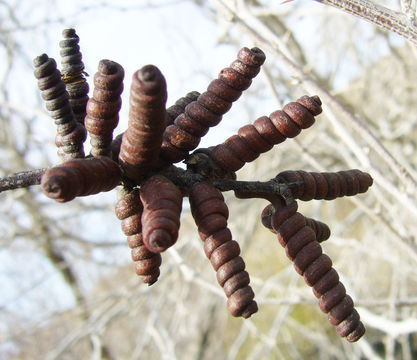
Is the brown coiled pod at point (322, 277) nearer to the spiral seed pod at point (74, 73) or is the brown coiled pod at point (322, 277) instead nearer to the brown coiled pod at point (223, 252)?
the brown coiled pod at point (223, 252)

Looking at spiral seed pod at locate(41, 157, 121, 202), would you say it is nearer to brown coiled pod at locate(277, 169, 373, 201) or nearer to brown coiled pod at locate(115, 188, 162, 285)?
brown coiled pod at locate(115, 188, 162, 285)

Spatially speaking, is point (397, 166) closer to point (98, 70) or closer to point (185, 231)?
point (98, 70)

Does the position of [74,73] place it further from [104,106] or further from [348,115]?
[348,115]

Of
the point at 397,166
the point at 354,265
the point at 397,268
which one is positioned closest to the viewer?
the point at 397,166

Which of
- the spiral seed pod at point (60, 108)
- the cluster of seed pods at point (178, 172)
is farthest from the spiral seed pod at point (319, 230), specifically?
the spiral seed pod at point (60, 108)

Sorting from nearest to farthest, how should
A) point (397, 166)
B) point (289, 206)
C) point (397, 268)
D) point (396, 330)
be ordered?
point (289, 206) → point (397, 166) → point (396, 330) → point (397, 268)

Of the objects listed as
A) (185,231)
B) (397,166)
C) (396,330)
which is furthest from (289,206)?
(185,231)

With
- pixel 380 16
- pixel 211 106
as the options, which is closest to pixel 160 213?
pixel 211 106
